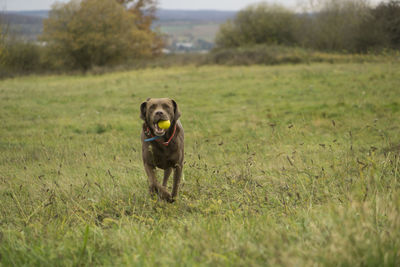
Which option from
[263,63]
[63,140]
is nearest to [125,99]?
[63,140]

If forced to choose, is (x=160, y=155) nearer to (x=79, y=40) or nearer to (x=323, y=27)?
(x=79, y=40)

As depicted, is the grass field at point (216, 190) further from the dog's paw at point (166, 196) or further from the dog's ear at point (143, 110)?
Answer: the dog's ear at point (143, 110)

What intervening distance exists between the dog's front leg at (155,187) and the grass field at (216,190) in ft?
0.59

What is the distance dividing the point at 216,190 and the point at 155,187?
0.86m

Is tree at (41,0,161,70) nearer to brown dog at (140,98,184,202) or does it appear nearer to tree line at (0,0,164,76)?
tree line at (0,0,164,76)

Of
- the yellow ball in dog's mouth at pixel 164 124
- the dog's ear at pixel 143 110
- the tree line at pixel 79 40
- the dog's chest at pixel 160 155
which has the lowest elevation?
the dog's chest at pixel 160 155

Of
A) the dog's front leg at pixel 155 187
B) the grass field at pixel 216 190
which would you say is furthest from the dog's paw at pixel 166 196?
the grass field at pixel 216 190

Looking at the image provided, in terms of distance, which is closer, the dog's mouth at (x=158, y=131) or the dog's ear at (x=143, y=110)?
the dog's mouth at (x=158, y=131)

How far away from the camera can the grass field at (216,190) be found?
2664 mm

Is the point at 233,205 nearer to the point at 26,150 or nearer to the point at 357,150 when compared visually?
the point at 357,150

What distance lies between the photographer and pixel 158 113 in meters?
4.71

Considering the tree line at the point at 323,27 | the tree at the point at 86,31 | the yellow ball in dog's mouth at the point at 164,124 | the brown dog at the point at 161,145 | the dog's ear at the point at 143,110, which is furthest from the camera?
the tree at the point at 86,31

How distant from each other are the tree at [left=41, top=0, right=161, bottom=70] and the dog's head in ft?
107

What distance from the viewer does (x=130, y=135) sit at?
9969 millimetres
